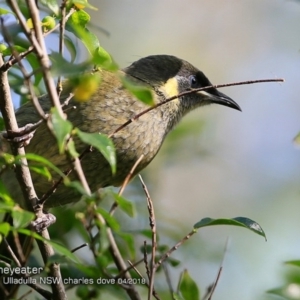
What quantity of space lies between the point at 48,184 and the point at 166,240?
903mm

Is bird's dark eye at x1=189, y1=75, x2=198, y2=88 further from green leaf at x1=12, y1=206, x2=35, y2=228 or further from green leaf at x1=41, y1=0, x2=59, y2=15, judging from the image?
green leaf at x1=12, y1=206, x2=35, y2=228

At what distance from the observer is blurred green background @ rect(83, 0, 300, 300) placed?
7848mm

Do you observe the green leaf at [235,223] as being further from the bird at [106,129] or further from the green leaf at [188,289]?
the bird at [106,129]

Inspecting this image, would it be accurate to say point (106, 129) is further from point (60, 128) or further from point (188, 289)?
point (60, 128)

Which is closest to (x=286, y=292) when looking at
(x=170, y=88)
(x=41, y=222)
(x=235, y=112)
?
(x=41, y=222)

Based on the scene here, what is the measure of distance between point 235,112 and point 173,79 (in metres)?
4.21

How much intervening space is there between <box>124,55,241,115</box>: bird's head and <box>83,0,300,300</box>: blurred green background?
6.58 ft

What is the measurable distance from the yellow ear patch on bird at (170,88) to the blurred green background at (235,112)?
7.24ft

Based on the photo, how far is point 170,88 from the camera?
4855mm

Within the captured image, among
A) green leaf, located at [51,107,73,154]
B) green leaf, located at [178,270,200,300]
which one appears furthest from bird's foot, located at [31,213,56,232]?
green leaf, located at [51,107,73,154]

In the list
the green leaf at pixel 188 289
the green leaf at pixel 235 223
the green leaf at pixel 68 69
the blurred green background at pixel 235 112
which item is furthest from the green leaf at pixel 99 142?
the blurred green background at pixel 235 112

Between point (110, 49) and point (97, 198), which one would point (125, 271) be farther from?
point (110, 49)

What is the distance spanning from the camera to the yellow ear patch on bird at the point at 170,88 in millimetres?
4793

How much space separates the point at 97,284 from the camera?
3.11m
